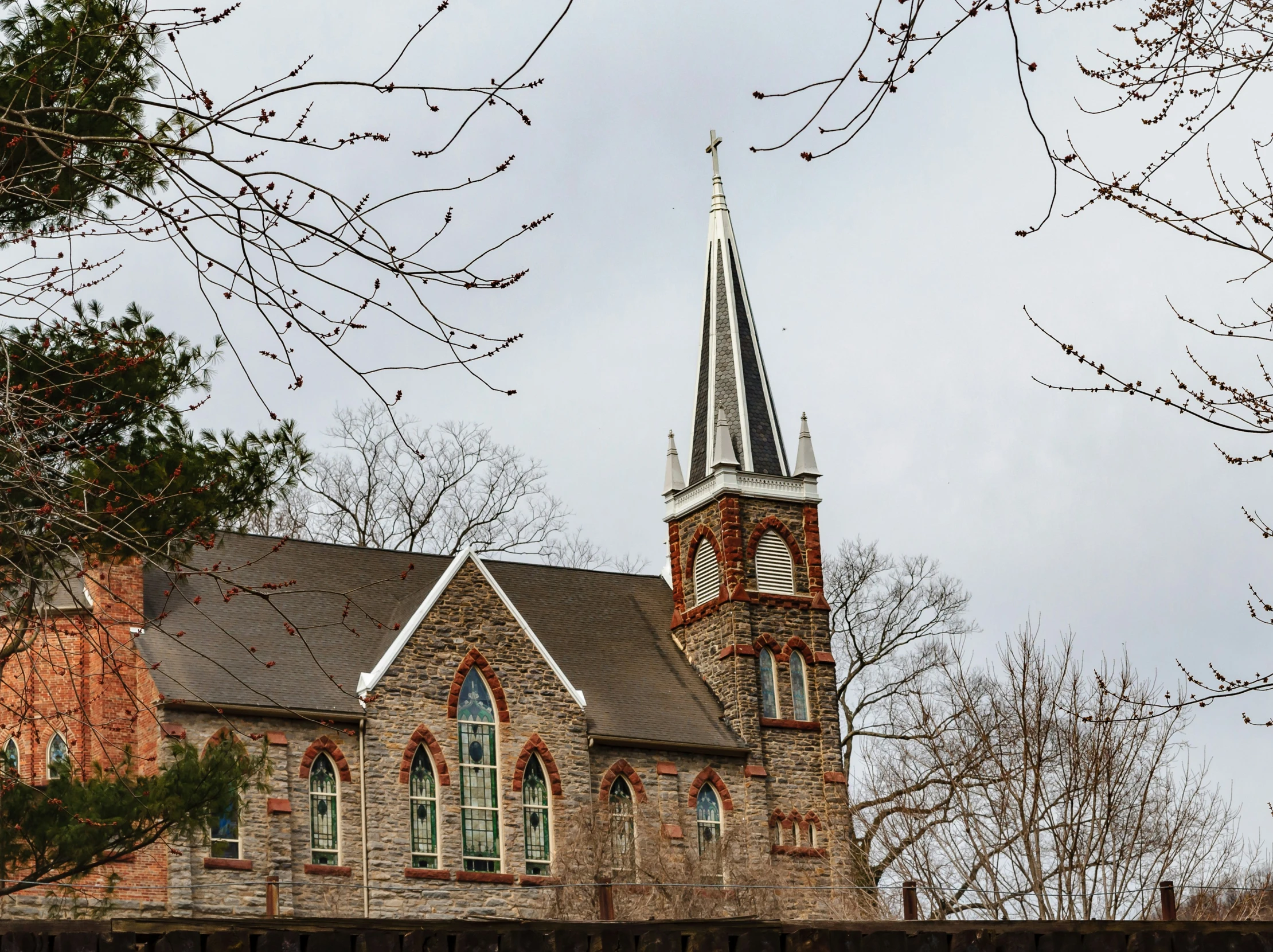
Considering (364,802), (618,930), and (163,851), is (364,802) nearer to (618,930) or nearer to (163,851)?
(163,851)

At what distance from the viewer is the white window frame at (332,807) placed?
29.7m

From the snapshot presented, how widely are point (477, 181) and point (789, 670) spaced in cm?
2876

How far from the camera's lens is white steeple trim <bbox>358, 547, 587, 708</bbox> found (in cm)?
3069

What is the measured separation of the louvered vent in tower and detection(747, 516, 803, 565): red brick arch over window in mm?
58

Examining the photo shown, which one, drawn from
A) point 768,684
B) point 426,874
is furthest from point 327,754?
point 768,684

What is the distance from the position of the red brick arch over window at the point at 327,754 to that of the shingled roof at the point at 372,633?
0.63 m

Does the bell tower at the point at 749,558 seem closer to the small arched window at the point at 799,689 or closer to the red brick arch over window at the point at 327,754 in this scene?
the small arched window at the point at 799,689

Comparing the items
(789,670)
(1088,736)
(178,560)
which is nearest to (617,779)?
(789,670)

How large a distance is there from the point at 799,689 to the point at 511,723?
6803 millimetres

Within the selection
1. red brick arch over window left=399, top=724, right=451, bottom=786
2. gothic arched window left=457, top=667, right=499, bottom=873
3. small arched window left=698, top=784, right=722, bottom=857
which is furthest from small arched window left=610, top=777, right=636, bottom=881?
red brick arch over window left=399, top=724, right=451, bottom=786

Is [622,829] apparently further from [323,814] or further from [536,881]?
[323,814]

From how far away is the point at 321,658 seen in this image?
31375 millimetres

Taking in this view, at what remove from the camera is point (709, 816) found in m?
33.9

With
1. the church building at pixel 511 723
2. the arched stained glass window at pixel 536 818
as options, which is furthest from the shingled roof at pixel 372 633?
the arched stained glass window at pixel 536 818
